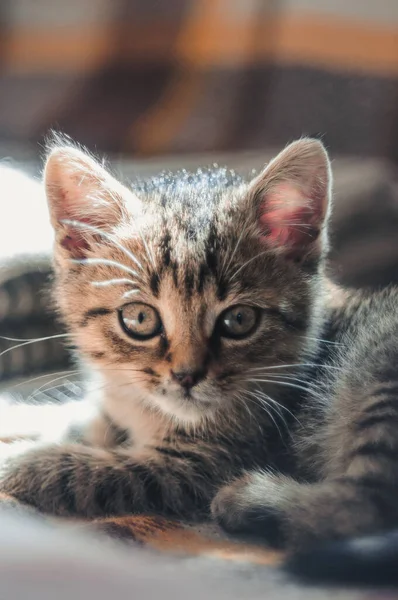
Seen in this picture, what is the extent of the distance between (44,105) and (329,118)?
13.6 inches

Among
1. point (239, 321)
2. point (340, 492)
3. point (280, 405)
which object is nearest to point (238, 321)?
point (239, 321)

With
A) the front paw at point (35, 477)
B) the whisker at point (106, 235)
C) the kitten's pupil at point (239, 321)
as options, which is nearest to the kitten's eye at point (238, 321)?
the kitten's pupil at point (239, 321)

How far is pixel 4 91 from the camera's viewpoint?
0.82 meters

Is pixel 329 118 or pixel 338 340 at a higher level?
pixel 329 118

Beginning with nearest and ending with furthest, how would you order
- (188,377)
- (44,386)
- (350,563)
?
(350,563) < (188,377) < (44,386)

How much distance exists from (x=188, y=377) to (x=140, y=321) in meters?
0.09

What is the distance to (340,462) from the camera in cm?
66

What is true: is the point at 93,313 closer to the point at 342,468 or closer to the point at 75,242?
the point at 75,242

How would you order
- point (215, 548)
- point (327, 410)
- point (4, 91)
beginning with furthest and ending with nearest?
point (4, 91)
point (327, 410)
point (215, 548)

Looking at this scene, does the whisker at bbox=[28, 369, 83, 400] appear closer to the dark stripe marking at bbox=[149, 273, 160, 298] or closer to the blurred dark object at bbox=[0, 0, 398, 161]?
the dark stripe marking at bbox=[149, 273, 160, 298]

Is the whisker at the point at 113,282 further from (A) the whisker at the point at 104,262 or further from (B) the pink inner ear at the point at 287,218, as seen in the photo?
(B) the pink inner ear at the point at 287,218

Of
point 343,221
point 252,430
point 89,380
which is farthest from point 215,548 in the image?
point 343,221

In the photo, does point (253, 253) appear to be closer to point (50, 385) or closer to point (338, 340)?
point (338, 340)

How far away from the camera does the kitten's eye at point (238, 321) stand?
2.35 feet
